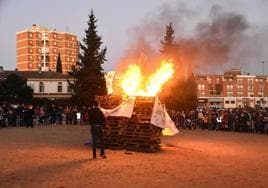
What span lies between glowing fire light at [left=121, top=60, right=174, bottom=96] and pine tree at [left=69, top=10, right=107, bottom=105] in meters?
37.0

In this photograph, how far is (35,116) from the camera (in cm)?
3966

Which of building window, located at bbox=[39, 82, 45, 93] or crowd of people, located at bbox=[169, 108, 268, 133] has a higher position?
building window, located at bbox=[39, 82, 45, 93]

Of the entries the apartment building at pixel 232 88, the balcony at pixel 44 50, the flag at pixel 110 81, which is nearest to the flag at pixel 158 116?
the flag at pixel 110 81

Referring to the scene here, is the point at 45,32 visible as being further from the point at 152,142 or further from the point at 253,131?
the point at 152,142

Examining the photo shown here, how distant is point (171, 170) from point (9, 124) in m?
24.4

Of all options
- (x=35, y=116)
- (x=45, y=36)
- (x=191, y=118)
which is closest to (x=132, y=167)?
(x=191, y=118)

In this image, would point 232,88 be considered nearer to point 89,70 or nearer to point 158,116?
point 89,70

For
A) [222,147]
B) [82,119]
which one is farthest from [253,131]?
[82,119]

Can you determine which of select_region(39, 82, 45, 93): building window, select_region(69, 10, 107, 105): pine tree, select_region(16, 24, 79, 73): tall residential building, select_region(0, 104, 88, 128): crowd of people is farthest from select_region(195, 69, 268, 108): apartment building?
select_region(0, 104, 88, 128): crowd of people

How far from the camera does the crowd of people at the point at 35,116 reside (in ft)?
115

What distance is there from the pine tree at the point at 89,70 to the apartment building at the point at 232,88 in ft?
306

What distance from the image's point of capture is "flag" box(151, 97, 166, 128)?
746 inches

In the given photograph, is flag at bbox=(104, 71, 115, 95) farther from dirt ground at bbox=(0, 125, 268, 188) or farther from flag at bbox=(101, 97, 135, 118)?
dirt ground at bbox=(0, 125, 268, 188)

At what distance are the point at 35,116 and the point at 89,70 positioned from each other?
22.5m
